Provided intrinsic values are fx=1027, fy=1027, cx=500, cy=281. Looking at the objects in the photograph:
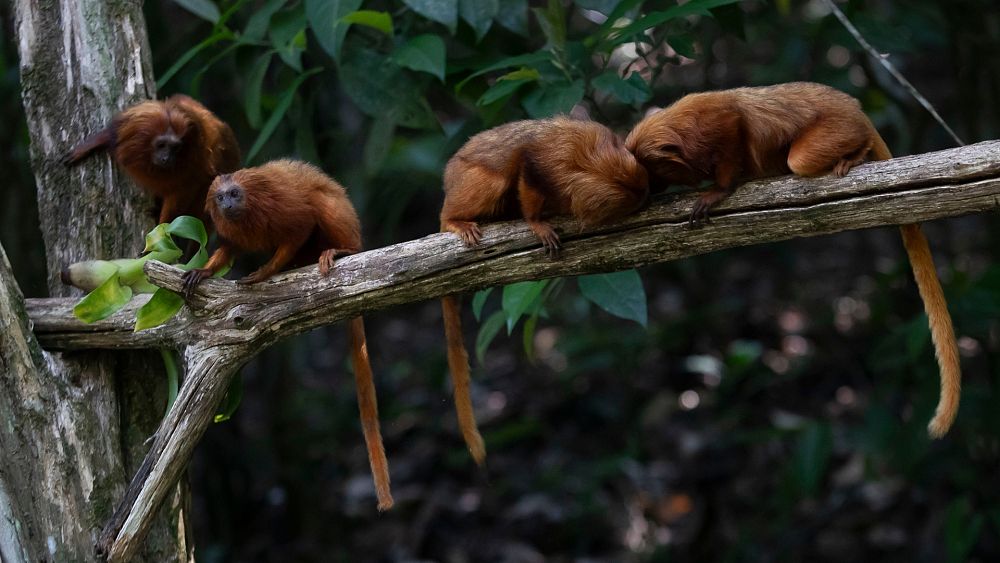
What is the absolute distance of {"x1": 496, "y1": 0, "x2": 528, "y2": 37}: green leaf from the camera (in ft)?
15.6

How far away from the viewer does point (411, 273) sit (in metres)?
3.58

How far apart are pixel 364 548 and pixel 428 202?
3.79 metres

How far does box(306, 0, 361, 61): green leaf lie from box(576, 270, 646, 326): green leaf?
4.67 feet

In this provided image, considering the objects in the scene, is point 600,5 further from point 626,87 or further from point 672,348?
point 672,348

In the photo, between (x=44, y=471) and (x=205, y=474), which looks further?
(x=205, y=474)

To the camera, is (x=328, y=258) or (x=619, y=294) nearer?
(x=328, y=258)

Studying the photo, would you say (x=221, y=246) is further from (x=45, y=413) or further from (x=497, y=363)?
(x=497, y=363)

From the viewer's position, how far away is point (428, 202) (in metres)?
10.2

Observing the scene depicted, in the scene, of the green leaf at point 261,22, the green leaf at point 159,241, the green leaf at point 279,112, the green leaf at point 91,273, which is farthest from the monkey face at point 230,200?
the green leaf at point 261,22

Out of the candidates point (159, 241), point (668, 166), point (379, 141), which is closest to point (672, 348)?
point (379, 141)

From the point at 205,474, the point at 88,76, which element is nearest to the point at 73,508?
the point at 88,76

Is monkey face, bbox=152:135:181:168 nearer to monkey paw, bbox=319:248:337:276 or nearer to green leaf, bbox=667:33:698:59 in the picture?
monkey paw, bbox=319:248:337:276

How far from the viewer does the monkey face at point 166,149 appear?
13.6 feet

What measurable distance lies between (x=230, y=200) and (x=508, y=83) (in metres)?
1.24
